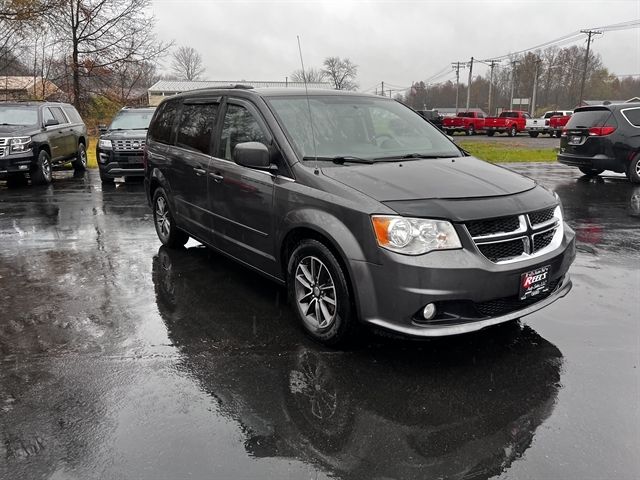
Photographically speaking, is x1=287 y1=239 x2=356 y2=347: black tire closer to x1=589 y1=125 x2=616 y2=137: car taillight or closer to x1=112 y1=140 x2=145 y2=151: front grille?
x1=112 y1=140 x2=145 y2=151: front grille

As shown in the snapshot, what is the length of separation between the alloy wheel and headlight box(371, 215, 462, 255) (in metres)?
0.59

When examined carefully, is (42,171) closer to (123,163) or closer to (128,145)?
(123,163)

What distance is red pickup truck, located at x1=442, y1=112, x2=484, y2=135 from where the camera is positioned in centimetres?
4022

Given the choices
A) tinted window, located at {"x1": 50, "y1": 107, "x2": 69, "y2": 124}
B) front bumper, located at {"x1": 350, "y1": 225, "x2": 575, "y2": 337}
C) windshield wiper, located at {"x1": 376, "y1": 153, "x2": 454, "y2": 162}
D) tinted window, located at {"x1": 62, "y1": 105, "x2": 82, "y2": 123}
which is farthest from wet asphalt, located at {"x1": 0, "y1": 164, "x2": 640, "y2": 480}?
tinted window, located at {"x1": 62, "y1": 105, "x2": 82, "y2": 123}

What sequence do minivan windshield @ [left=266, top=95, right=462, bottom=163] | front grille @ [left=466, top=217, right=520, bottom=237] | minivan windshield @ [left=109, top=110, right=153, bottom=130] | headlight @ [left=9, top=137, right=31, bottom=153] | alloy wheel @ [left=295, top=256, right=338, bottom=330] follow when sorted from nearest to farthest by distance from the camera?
front grille @ [left=466, top=217, right=520, bottom=237]
alloy wheel @ [left=295, top=256, right=338, bottom=330]
minivan windshield @ [left=266, top=95, right=462, bottom=163]
headlight @ [left=9, top=137, right=31, bottom=153]
minivan windshield @ [left=109, top=110, right=153, bottom=130]

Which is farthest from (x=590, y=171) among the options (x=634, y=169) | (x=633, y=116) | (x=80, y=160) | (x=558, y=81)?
(x=558, y=81)

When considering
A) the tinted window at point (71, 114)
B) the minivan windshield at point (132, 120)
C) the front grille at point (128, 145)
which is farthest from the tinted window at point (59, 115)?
the front grille at point (128, 145)

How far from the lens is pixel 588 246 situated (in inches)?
272

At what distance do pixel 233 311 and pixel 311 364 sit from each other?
4.05 feet

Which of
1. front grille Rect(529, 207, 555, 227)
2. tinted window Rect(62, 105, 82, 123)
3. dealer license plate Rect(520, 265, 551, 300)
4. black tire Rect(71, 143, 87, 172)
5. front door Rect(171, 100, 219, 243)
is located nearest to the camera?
dealer license plate Rect(520, 265, 551, 300)

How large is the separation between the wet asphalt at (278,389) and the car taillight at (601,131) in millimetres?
7877

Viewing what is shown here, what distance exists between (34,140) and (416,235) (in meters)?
11.5

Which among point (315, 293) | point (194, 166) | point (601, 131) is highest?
point (194, 166)

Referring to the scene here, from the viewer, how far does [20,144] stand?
11875 mm
